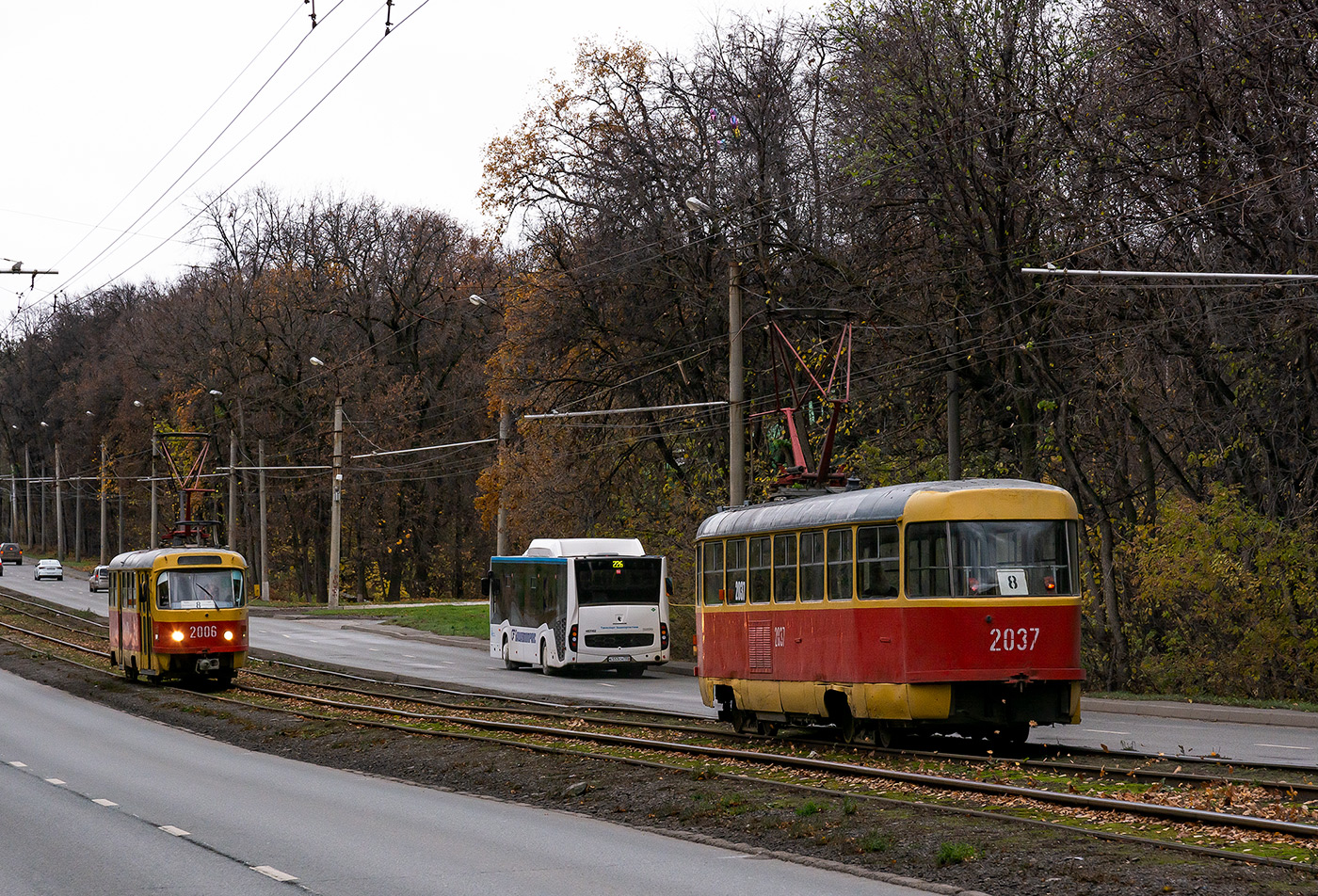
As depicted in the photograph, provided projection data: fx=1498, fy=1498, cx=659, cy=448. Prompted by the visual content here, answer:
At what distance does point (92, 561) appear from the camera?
109 m

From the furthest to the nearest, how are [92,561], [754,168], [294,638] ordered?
[92,561]
[294,638]
[754,168]

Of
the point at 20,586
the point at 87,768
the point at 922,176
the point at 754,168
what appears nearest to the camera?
the point at 87,768

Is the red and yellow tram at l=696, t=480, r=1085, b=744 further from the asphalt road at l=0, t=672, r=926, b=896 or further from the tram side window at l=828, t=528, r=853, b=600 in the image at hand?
the asphalt road at l=0, t=672, r=926, b=896

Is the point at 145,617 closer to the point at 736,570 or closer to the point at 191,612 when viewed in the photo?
the point at 191,612

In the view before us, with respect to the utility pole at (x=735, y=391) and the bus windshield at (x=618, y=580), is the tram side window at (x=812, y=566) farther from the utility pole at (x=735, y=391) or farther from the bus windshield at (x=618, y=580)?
the bus windshield at (x=618, y=580)

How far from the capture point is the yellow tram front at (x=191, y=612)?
102ft

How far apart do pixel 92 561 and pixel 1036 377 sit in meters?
92.4

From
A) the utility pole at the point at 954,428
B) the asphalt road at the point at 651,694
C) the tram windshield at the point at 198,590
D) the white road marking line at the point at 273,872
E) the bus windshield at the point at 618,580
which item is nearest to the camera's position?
the white road marking line at the point at 273,872

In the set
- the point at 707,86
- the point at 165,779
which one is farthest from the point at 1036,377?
the point at 165,779

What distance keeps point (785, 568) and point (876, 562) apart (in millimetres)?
2210

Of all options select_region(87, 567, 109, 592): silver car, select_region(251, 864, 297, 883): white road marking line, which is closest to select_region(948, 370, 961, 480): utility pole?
select_region(251, 864, 297, 883): white road marking line

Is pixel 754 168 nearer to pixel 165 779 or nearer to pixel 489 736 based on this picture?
pixel 489 736

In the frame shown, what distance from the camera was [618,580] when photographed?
116 feet


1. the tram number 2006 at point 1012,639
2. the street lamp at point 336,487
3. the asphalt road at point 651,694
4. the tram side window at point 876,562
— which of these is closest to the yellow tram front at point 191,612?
the asphalt road at point 651,694
